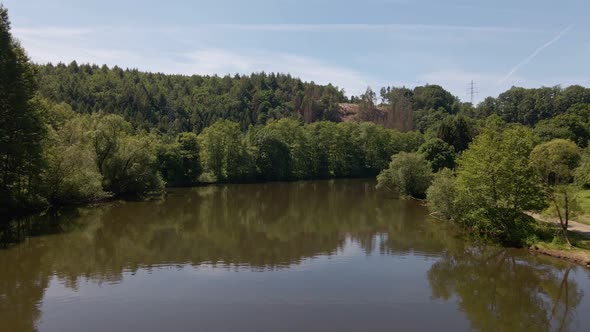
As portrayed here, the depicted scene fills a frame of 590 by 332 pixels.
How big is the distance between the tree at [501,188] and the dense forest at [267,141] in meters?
0.09

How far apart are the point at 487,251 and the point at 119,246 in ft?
88.5

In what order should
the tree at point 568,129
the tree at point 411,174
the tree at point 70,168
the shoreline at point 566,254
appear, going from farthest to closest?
the tree at point 568,129
the tree at point 411,174
the tree at point 70,168
the shoreline at point 566,254

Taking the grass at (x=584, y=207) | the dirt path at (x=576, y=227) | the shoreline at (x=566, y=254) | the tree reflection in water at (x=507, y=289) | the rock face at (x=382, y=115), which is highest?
the rock face at (x=382, y=115)

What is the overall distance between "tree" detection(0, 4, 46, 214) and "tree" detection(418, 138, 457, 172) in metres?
49.3

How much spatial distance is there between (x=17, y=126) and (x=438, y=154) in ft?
173

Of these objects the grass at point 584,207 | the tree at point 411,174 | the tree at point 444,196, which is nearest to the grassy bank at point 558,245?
the grass at point 584,207

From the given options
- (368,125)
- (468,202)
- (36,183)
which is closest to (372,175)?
(368,125)

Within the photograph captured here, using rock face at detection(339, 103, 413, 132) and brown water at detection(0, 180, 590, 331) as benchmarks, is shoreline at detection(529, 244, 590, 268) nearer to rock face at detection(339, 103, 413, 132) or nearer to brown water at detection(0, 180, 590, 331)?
brown water at detection(0, 180, 590, 331)

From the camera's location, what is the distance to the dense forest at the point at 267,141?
109ft

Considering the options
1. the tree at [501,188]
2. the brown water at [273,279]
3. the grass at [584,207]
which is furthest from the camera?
the grass at [584,207]

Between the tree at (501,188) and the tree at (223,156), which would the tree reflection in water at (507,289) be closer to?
the tree at (501,188)

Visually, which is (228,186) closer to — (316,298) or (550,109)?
(316,298)

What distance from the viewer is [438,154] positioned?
2532 inches

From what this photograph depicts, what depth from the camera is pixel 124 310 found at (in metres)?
19.9
